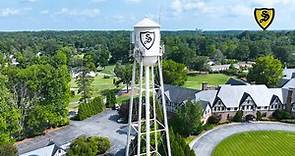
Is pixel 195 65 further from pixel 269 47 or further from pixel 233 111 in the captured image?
pixel 233 111

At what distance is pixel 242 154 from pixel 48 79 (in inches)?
1114

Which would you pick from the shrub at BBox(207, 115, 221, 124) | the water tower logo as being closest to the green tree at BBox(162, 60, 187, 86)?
the shrub at BBox(207, 115, 221, 124)

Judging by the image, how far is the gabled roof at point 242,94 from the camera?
5809cm

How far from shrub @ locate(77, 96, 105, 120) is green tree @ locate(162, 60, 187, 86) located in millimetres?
18664

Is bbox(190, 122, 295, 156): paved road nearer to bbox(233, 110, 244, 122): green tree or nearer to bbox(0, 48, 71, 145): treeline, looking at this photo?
bbox(233, 110, 244, 122): green tree

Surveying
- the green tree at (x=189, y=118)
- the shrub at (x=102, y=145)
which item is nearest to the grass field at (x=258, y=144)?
the green tree at (x=189, y=118)

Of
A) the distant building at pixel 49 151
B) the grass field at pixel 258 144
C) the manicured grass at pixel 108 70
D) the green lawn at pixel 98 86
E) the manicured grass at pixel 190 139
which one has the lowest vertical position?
the grass field at pixel 258 144

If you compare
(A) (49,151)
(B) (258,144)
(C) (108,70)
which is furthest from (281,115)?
(C) (108,70)

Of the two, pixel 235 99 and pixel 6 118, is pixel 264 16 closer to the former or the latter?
pixel 6 118

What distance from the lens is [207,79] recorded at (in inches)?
3755

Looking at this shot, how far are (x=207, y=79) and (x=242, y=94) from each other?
36.4 meters

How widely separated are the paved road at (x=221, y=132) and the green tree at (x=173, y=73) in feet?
78.6

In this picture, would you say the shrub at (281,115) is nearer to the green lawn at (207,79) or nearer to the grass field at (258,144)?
the grass field at (258,144)

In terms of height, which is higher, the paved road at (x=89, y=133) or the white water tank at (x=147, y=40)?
the white water tank at (x=147, y=40)
